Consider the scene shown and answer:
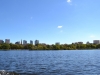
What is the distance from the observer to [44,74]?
37375 mm

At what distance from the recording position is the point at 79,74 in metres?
37.5

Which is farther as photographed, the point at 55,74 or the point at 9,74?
the point at 55,74

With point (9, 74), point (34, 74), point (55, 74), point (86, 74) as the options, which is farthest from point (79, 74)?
point (9, 74)

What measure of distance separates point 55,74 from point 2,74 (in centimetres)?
1193

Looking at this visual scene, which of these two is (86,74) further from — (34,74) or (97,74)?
(34,74)

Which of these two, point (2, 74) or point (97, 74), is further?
point (97, 74)

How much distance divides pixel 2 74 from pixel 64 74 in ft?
43.0

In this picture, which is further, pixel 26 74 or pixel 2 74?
pixel 26 74

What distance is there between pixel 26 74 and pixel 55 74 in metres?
5.33

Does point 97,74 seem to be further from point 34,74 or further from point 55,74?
point 34,74

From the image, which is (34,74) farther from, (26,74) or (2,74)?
(2,74)

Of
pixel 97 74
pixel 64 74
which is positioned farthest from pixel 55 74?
pixel 97 74

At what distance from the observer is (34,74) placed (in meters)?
37.4

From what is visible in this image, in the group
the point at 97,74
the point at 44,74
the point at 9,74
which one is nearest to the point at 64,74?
the point at 44,74
